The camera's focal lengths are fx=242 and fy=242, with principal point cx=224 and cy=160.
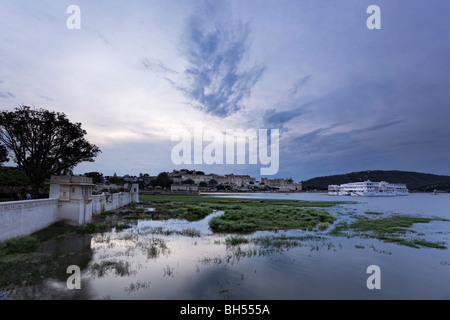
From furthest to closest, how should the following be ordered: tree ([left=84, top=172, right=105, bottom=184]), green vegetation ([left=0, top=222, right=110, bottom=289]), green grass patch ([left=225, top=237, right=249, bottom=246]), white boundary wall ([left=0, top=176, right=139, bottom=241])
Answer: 1. tree ([left=84, top=172, right=105, bottom=184])
2. green grass patch ([left=225, top=237, right=249, bottom=246])
3. white boundary wall ([left=0, top=176, right=139, bottom=241])
4. green vegetation ([left=0, top=222, right=110, bottom=289])

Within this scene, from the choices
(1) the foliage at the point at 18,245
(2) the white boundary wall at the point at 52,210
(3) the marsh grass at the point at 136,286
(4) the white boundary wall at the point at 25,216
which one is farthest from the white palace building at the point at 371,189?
(1) the foliage at the point at 18,245

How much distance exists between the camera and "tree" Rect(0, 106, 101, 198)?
25812mm

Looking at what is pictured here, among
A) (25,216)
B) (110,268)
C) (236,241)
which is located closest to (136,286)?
(110,268)

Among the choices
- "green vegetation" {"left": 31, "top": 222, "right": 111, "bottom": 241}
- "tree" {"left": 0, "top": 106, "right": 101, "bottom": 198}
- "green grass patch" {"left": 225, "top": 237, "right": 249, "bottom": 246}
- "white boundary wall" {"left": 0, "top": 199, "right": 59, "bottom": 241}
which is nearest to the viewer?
"white boundary wall" {"left": 0, "top": 199, "right": 59, "bottom": 241}

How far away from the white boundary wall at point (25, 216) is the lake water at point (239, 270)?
215 centimetres

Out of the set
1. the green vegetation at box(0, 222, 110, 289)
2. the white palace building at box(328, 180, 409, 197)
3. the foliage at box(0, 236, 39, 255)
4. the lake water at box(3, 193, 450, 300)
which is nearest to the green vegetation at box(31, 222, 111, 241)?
the green vegetation at box(0, 222, 110, 289)

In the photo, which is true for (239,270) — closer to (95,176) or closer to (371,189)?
(95,176)

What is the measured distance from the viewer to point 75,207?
848 inches

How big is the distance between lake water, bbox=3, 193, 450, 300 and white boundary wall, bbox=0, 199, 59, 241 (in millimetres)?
2147

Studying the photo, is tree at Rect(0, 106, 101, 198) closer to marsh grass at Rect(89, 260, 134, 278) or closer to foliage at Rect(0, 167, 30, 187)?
foliage at Rect(0, 167, 30, 187)

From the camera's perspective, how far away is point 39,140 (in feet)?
89.2
